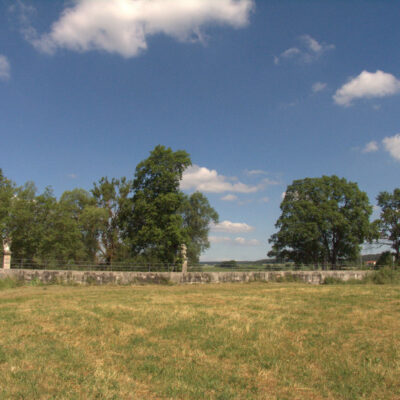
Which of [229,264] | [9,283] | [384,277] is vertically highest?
[229,264]

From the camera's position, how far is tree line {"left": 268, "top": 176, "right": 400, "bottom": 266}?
38.5m

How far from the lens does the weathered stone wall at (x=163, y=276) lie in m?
22.1

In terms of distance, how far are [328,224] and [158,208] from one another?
1960cm

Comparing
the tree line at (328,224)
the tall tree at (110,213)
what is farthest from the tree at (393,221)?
the tall tree at (110,213)

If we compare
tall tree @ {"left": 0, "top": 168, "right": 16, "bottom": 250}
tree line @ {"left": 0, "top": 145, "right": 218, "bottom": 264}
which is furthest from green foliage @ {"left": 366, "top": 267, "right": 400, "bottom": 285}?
tall tree @ {"left": 0, "top": 168, "right": 16, "bottom": 250}

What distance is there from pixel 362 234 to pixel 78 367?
39.4 m

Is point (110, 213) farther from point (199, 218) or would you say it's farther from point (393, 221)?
point (393, 221)

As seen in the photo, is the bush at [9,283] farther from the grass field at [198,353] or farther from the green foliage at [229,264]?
the green foliage at [229,264]

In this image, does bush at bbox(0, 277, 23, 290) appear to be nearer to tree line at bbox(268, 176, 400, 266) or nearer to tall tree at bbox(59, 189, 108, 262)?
tall tree at bbox(59, 189, 108, 262)

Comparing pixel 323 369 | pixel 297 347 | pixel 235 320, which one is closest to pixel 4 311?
pixel 235 320

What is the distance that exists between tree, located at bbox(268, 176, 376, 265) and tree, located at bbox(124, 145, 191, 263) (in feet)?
49.0

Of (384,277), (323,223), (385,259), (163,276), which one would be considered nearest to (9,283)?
(163,276)

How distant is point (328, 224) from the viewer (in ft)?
125

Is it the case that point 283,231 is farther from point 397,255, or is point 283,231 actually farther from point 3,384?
point 3,384
